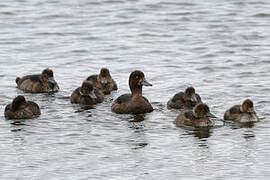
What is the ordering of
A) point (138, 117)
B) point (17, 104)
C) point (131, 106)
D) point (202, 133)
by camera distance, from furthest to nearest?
1. point (131, 106)
2. point (138, 117)
3. point (17, 104)
4. point (202, 133)

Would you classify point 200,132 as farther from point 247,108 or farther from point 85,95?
point 85,95

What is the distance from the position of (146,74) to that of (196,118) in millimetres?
4196

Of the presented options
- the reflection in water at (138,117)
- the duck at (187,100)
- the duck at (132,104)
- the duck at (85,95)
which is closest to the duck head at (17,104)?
the duck at (85,95)

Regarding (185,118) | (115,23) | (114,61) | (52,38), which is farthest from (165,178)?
(115,23)

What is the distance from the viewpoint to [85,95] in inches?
658

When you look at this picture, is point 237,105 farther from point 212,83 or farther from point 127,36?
point 127,36

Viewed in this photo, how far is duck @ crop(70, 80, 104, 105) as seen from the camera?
1673 cm

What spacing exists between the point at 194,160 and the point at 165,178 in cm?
95

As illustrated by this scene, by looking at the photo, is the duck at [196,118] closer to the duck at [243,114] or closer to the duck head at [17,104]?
the duck at [243,114]

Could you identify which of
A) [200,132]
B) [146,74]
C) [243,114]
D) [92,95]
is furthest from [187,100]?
[146,74]

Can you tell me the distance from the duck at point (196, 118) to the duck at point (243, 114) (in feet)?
1.17

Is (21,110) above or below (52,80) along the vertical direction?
below

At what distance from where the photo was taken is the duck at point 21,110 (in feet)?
51.0

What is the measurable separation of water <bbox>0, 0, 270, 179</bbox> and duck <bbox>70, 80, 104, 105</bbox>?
0.18 m
